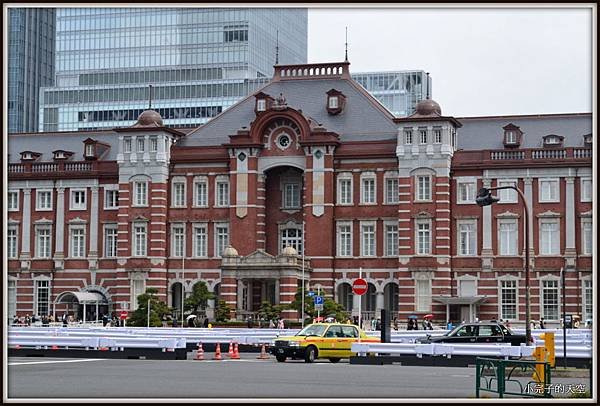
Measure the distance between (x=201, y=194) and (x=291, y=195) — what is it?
19.0 feet

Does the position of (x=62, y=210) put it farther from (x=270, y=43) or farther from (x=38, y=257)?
(x=270, y=43)

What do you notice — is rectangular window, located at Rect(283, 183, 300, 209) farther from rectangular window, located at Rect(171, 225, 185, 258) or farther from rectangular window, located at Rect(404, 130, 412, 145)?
rectangular window, located at Rect(404, 130, 412, 145)

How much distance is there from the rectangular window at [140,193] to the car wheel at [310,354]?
132 feet

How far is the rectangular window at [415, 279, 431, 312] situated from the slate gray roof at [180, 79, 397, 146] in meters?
9.10

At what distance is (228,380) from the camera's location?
27.0m

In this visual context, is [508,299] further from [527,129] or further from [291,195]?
[291,195]

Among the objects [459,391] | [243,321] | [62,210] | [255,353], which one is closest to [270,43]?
[62,210]

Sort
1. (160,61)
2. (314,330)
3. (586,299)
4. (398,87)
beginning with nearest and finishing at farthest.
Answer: (314,330) < (586,299) < (160,61) < (398,87)

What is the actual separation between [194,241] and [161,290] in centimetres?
375

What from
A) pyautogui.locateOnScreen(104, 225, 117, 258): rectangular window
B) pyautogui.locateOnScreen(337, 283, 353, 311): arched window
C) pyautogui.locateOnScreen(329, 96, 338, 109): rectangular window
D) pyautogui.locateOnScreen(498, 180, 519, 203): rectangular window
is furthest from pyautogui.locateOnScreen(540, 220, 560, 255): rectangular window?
pyautogui.locateOnScreen(104, 225, 117, 258): rectangular window

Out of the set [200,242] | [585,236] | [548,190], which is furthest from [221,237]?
[585,236]

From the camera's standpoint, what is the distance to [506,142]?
2840 inches

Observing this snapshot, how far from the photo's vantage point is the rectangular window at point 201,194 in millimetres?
76000

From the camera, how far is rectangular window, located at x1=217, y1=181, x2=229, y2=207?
248 feet
